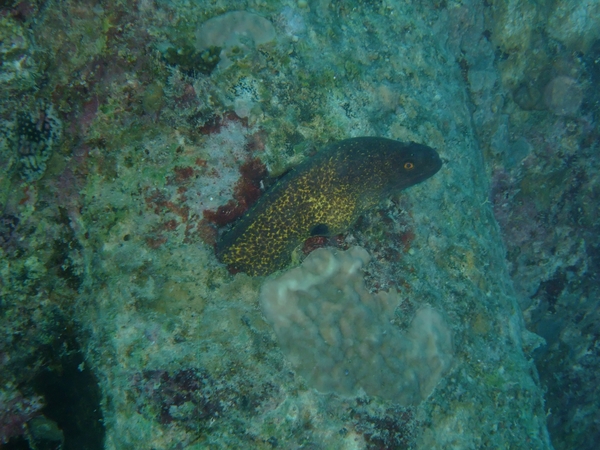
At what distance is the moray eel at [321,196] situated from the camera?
4258 millimetres

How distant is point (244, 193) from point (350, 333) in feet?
7.24

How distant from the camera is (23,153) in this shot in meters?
3.66

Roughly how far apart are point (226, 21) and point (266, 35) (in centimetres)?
55

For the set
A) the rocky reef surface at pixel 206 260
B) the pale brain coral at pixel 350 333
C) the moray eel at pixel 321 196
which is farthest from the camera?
the moray eel at pixel 321 196

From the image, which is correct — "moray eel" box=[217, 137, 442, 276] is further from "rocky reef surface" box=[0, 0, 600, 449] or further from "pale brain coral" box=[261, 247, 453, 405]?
"pale brain coral" box=[261, 247, 453, 405]

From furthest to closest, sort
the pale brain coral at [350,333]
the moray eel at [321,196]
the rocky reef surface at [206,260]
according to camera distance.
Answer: the moray eel at [321,196] → the pale brain coral at [350,333] → the rocky reef surface at [206,260]

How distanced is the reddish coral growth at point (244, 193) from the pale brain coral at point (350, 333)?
984mm

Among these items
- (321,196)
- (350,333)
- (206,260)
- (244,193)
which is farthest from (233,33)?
(350,333)

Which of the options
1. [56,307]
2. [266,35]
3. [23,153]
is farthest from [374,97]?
[56,307]

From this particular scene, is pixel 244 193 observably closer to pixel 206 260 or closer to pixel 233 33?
pixel 206 260

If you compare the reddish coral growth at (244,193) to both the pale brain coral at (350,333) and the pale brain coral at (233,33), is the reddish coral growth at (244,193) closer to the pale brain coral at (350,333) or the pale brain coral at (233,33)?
the pale brain coral at (350,333)

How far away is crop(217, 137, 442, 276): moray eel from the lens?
426 cm

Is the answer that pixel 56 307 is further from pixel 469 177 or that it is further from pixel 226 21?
pixel 469 177

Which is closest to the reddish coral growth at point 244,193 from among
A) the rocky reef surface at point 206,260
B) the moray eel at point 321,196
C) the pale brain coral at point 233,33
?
the rocky reef surface at point 206,260
